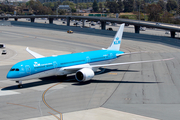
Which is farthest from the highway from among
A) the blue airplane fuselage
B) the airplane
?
the blue airplane fuselage

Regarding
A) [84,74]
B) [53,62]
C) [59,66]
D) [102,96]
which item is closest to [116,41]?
[84,74]

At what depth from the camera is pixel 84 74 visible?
3925 centimetres

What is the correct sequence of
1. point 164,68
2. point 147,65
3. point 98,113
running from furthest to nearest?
1. point 147,65
2. point 164,68
3. point 98,113

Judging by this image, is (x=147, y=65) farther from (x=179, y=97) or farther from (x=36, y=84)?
(x=36, y=84)

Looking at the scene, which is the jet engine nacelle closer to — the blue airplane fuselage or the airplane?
the airplane

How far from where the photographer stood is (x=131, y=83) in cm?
4081

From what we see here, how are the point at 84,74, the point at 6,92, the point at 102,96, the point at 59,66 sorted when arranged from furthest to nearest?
the point at 59,66
the point at 84,74
the point at 6,92
the point at 102,96

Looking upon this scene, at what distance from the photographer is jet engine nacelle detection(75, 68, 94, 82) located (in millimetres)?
39312

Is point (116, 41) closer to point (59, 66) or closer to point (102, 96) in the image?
point (59, 66)

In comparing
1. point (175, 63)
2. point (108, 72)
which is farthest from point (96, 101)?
point (175, 63)

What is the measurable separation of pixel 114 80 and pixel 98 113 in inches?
636

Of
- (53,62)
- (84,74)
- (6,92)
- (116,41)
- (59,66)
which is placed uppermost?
(116,41)

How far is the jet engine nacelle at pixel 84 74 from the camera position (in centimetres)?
3931

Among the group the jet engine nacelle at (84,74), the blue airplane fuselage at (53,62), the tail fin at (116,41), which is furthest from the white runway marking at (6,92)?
the tail fin at (116,41)
